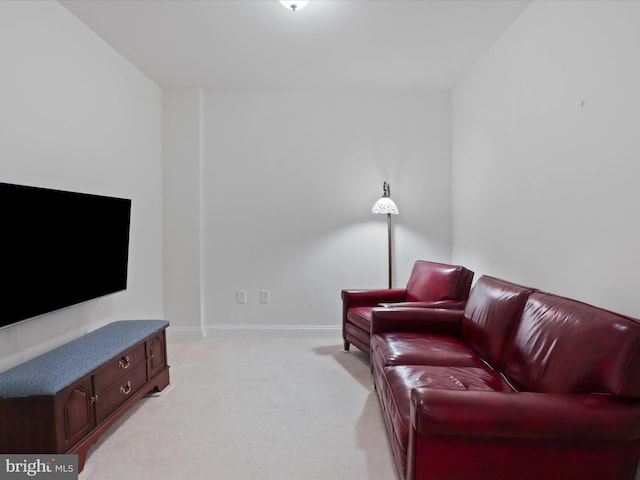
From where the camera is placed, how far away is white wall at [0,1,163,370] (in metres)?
2.21

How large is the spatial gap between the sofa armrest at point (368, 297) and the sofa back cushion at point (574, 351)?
1.74 m

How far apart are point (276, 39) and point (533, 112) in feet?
6.51

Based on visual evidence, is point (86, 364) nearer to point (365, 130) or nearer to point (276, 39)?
point (276, 39)

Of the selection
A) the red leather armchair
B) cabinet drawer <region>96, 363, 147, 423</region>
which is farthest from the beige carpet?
the red leather armchair

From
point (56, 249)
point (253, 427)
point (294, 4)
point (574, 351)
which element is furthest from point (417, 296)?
point (56, 249)

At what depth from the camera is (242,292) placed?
427 cm

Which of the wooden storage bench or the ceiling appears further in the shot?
the ceiling

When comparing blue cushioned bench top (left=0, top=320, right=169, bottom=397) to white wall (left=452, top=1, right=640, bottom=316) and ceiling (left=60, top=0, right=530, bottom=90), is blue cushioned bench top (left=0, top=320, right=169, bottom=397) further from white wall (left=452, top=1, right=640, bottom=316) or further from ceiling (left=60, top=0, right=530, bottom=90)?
white wall (left=452, top=1, right=640, bottom=316)

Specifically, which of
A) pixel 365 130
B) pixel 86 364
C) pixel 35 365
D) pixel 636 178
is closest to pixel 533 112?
pixel 636 178

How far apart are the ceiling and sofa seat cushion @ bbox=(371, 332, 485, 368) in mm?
2243

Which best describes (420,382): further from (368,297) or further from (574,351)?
(368,297)

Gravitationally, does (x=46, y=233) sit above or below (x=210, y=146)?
below

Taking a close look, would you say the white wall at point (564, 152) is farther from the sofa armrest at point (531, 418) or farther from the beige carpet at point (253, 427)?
the beige carpet at point (253, 427)

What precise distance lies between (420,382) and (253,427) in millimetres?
1076
